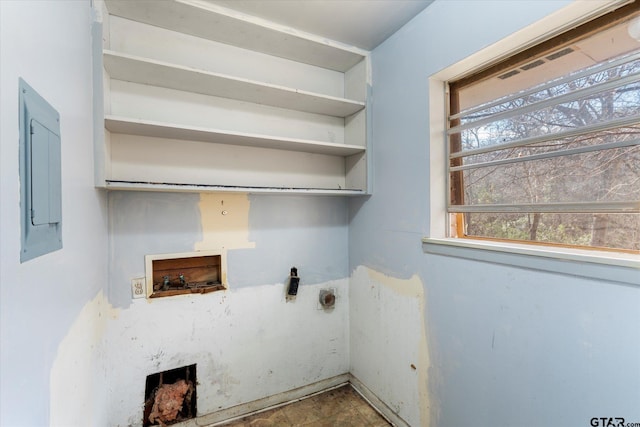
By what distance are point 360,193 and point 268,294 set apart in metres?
0.95

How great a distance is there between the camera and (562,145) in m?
1.13

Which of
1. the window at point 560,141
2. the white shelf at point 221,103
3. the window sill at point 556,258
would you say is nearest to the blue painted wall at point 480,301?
the window sill at point 556,258

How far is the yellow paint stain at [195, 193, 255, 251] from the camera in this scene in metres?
1.79

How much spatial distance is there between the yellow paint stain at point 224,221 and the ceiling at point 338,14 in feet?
3.50

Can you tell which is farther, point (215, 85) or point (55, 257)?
point (215, 85)

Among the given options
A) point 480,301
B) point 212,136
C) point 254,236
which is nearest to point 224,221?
point 254,236

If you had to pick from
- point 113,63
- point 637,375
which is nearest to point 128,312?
point 113,63

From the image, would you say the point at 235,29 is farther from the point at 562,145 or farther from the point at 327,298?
the point at 327,298

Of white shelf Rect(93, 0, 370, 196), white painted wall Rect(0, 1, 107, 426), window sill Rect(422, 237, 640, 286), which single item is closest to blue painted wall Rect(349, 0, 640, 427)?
window sill Rect(422, 237, 640, 286)

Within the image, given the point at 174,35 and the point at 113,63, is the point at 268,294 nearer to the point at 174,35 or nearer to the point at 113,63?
the point at 113,63

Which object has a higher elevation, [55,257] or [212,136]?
[212,136]

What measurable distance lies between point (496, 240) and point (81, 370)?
186 centimetres

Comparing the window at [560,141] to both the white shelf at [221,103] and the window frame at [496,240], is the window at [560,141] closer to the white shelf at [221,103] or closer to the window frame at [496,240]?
the window frame at [496,240]

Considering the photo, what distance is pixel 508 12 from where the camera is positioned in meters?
1.16
